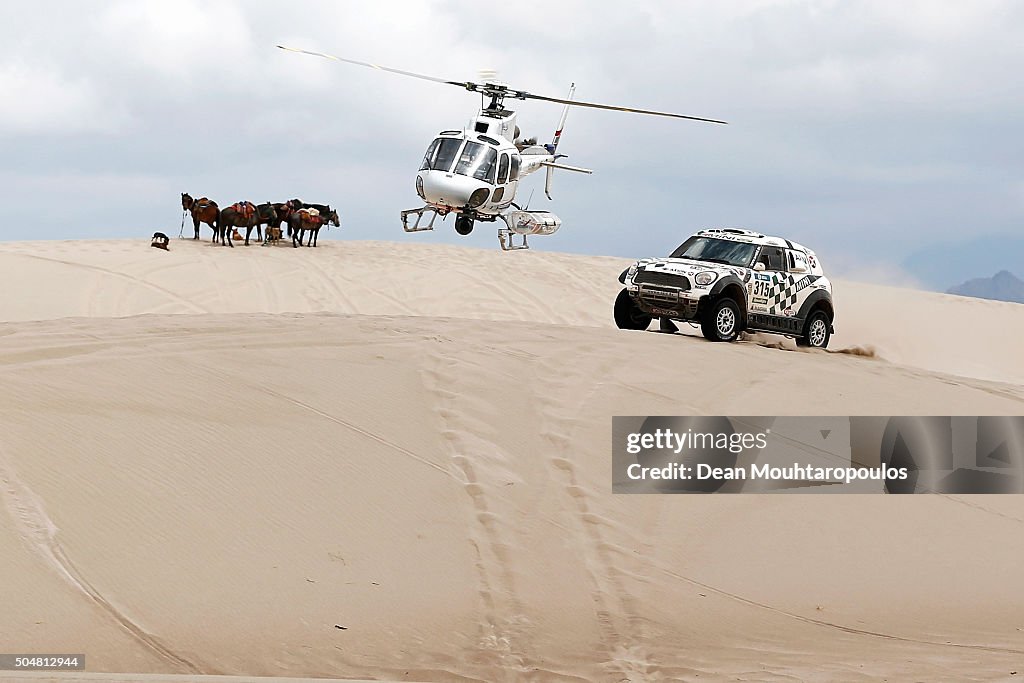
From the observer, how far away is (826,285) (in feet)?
57.9

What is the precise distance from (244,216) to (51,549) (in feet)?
85.6

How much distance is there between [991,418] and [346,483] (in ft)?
24.9

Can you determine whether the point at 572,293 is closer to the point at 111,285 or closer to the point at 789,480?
the point at 111,285

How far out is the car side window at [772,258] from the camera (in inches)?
661

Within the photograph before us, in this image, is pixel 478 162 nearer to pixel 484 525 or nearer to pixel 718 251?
pixel 718 251

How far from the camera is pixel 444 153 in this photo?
79.9 ft

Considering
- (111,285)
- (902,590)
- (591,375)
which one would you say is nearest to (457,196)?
(111,285)

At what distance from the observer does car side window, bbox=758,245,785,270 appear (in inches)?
661

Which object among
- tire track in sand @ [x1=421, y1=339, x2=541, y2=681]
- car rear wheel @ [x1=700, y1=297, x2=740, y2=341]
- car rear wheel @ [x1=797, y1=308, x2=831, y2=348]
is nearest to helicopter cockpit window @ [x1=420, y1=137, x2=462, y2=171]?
car rear wheel @ [x1=797, y1=308, x2=831, y2=348]

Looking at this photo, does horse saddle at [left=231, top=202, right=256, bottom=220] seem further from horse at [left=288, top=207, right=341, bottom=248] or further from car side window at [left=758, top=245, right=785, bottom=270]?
car side window at [left=758, top=245, right=785, bottom=270]

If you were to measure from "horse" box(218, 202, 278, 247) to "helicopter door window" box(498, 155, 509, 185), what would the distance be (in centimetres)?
1098

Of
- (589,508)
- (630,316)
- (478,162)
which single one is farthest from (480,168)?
(589,508)

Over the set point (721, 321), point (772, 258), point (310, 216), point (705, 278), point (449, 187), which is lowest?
point (721, 321)

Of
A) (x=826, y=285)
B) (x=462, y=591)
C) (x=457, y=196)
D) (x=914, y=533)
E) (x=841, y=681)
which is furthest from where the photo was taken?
(x=457, y=196)
